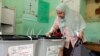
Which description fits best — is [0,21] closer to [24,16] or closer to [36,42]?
[24,16]

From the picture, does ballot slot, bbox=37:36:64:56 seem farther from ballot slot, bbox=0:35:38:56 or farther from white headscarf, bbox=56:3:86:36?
white headscarf, bbox=56:3:86:36

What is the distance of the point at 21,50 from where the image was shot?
3.67 feet

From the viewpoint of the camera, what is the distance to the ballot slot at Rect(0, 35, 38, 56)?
1.04 meters

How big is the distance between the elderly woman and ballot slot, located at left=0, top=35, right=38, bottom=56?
0.67 m

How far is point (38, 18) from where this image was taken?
3363mm

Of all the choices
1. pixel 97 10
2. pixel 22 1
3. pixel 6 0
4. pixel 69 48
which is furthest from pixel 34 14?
pixel 69 48

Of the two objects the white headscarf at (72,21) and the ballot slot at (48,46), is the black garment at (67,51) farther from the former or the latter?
the ballot slot at (48,46)

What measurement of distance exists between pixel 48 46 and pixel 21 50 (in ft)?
0.94

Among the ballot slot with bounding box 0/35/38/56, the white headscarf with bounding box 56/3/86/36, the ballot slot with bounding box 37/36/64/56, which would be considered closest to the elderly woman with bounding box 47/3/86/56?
the white headscarf with bounding box 56/3/86/36

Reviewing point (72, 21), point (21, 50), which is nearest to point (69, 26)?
point (72, 21)

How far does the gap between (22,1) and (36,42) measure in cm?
197

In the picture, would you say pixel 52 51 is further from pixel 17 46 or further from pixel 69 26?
pixel 69 26

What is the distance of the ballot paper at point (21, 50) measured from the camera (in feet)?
3.51

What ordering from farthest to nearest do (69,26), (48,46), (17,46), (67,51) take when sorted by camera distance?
(69,26)
(67,51)
(48,46)
(17,46)
